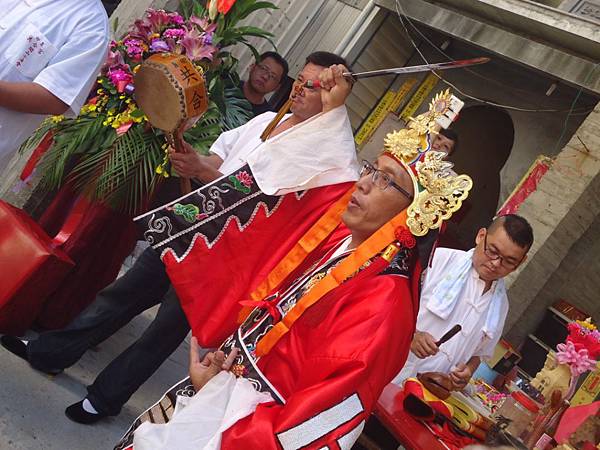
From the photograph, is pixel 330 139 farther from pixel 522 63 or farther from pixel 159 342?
pixel 522 63

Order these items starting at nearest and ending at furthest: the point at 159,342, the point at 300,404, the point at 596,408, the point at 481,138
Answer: the point at 300,404 < the point at 596,408 < the point at 159,342 < the point at 481,138

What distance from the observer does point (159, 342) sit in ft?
11.5

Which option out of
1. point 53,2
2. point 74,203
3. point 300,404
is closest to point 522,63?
point 74,203

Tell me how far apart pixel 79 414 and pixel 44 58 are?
68.6 inches

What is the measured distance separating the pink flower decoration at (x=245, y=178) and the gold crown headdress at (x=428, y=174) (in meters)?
0.65

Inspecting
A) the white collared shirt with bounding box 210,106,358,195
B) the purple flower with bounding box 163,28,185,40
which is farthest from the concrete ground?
the purple flower with bounding box 163,28,185,40

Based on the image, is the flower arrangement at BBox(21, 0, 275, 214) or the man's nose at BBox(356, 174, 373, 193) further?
the flower arrangement at BBox(21, 0, 275, 214)

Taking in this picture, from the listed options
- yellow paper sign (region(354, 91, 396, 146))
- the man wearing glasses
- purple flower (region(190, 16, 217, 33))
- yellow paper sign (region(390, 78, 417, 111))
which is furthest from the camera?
yellow paper sign (region(354, 91, 396, 146))

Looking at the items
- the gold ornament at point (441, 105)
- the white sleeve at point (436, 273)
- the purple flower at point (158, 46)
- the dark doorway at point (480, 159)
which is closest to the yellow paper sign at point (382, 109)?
the dark doorway at point (480, 159)

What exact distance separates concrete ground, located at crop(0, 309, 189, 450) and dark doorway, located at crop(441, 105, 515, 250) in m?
5.66

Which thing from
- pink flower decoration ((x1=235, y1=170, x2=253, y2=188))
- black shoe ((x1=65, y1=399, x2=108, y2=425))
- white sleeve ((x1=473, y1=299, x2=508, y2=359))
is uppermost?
pink flower decoration ((x1=235, y1=170, x2=253, y2=188))

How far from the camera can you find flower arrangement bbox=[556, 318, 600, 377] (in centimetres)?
288

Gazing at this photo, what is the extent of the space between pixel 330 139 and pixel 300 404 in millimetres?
1291

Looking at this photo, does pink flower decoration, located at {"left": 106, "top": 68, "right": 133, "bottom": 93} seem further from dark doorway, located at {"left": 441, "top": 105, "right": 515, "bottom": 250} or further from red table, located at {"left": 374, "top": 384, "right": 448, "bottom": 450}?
dark doorway, located at {"left": 441, "top": 105, "right": 515, "bottom": 250}
